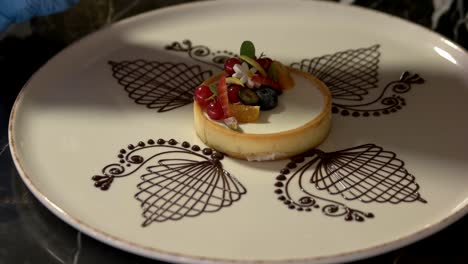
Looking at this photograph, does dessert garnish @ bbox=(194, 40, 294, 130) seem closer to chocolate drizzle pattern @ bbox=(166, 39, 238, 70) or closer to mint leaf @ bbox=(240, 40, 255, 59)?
mint leaf @ bbox=(240, 40, 255, 59)

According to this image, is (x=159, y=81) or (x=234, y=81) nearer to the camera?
Answer: (x=234, y=81)

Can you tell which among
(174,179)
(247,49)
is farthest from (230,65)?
(174,179)

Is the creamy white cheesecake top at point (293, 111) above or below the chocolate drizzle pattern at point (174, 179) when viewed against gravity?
above

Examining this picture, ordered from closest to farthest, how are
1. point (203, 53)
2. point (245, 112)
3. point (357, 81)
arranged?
point (245, 112)
point (357, 81)
point (203, 53)

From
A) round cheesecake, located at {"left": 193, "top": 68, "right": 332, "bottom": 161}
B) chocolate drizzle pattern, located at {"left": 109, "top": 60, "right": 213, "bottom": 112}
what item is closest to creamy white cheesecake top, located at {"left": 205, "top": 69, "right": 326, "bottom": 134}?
round cheesecake, located at {"left": 193, "top": 68, "right": 332, "bottom": 161}

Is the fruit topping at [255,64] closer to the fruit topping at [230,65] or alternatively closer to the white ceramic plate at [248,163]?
the fruit topping at [230,65]

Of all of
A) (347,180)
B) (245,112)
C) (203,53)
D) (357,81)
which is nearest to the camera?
(347,180)

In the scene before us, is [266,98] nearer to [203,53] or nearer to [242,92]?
[242,92]

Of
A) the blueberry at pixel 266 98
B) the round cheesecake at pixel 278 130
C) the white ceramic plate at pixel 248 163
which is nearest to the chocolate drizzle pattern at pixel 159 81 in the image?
the white ceramic plate at pixel 248 163
